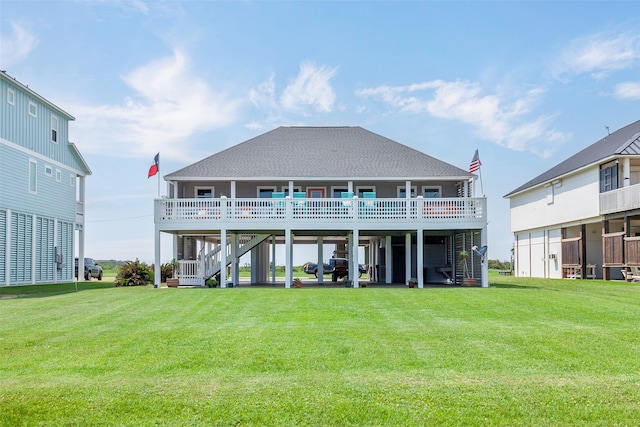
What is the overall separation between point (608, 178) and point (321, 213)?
15.5m

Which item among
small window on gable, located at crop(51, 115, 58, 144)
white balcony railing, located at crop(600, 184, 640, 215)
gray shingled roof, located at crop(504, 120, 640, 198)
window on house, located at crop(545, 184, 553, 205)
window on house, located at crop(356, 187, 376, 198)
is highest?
small window on gable, located at crop(51, 115, 58, 144)

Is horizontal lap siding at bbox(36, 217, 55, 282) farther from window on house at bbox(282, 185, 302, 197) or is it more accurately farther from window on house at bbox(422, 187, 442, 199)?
window on house at bbox(422, 187, 442, 199)

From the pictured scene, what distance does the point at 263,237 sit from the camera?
81.0 ft

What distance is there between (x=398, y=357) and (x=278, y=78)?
13752 millimetres

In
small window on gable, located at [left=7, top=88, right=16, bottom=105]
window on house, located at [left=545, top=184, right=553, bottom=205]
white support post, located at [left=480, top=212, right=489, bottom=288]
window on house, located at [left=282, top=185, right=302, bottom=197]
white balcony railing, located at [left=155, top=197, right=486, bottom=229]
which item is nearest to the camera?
white support post, located at [left=480, top=212, right=489, bottom=288]

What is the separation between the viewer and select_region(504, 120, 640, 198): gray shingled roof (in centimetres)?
2769

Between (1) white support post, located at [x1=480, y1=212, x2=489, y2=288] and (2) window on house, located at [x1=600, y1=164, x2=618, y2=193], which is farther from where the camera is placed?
(2) window on house, located at [x1=600, y1=164, x2=618, y2=193]

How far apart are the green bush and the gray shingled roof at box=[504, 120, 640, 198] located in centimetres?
2227

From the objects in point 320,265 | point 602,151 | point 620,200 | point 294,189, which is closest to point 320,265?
point 320,265

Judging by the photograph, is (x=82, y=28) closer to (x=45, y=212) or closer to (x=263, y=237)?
(x=263, y=237)

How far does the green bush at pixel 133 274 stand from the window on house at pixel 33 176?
6.48 metres

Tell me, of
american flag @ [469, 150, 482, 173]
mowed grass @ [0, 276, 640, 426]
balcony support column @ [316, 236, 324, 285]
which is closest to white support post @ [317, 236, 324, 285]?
balcony support column @ [316, 236, 324, 285]

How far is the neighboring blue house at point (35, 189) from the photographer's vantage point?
2539 centimetres

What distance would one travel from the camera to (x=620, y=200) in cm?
2711
